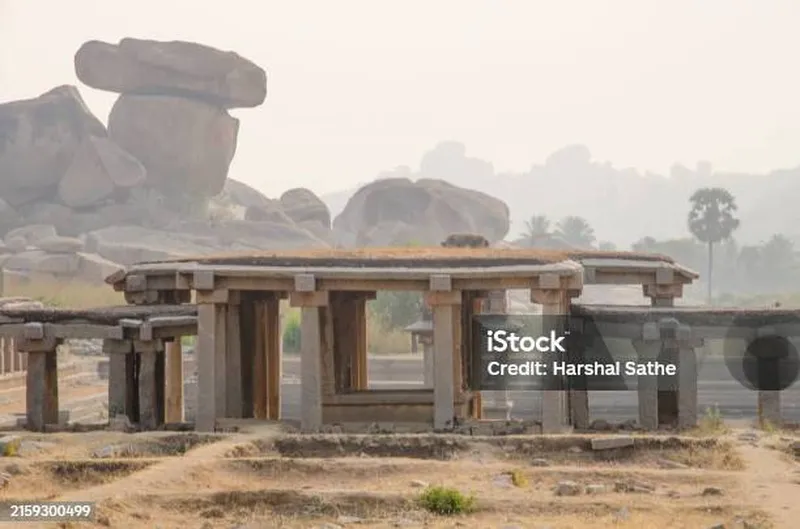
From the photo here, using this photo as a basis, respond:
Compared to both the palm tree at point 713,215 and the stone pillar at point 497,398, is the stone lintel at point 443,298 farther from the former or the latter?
the palm tree at point 713,215

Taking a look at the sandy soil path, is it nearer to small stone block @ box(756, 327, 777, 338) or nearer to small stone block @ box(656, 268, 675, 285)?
small stone block @ box(756, 327, 777, 338)

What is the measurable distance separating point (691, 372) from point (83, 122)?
176 feet

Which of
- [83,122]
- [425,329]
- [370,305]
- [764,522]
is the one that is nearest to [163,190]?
[83,122]

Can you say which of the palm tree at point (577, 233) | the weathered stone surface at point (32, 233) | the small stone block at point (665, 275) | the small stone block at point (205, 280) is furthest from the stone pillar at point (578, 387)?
the palm tree at point (577, 233)

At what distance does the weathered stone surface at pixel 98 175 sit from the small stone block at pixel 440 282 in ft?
159

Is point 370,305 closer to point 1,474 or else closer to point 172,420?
point 172,420

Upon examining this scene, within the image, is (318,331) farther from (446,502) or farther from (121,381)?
(446,502)

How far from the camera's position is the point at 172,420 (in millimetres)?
20641

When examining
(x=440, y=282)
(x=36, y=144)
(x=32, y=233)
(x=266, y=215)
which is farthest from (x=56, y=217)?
(x=440, y=282)

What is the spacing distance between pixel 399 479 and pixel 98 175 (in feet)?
175

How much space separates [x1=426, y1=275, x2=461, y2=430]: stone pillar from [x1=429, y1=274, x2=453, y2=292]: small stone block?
150 millimetres

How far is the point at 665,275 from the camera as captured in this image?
70.7ft

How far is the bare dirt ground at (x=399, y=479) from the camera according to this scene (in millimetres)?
10930
